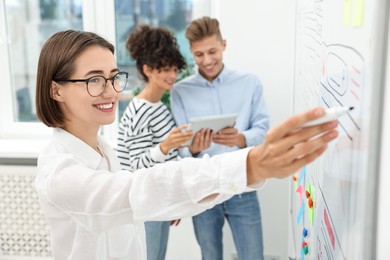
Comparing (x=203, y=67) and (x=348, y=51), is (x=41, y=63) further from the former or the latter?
(x=203, y=67)

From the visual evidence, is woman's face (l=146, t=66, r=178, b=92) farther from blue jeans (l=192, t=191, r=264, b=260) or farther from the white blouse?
the white blouse

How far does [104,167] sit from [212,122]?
738 millimetres

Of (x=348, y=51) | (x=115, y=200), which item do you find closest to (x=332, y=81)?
(x=348, y=51)

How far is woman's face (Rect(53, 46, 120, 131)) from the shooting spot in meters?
1.15

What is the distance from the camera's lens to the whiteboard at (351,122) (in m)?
0.59

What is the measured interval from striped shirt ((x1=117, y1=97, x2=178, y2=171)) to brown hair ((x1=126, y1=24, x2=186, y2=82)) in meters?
0.19

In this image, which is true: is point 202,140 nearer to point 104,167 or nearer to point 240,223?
point 240,223

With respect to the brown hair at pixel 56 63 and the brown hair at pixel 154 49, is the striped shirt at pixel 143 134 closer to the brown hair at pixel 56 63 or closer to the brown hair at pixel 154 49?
the brown hair at pixel 154 49

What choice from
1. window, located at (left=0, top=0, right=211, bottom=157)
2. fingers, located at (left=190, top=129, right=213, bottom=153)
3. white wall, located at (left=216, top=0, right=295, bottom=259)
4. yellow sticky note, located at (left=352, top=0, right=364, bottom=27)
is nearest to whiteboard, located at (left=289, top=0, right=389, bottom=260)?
yellow sticky note, located at (left=352, top=0, right=364, bottom=27)

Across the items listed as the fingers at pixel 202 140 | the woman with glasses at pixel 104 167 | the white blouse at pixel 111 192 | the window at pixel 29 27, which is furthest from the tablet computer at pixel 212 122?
the window at pixel 29 27

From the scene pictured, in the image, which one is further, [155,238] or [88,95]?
[155,238]

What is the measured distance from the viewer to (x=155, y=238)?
7.14 ft

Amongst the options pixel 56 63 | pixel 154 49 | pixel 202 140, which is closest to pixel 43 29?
pixel 154 49

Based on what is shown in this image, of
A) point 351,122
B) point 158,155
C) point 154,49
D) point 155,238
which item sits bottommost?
point 155,238
